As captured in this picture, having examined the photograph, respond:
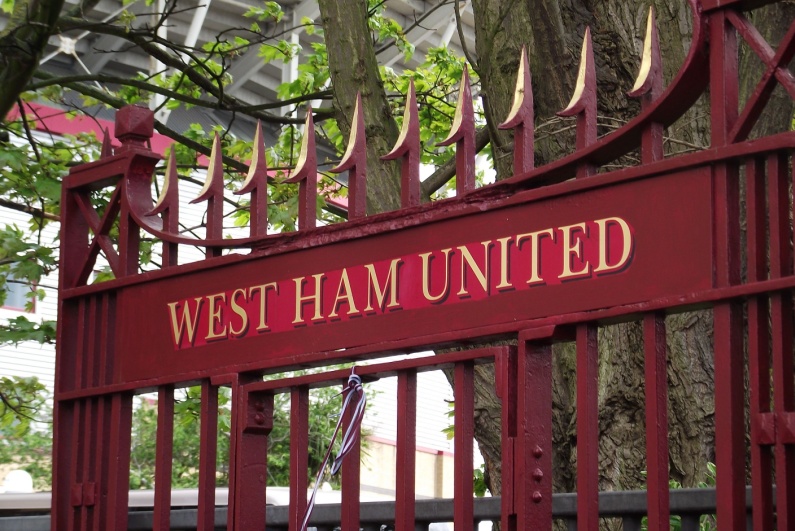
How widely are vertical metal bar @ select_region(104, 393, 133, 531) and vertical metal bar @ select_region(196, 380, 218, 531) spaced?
1.21 feet

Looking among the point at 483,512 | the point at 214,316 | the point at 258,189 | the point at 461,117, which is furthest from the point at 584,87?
the point at 214,316

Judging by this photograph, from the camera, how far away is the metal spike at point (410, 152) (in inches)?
129

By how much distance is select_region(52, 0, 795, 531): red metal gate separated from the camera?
2711 millimetres

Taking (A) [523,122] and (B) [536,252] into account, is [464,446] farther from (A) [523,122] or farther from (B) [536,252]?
(A) [523,122]

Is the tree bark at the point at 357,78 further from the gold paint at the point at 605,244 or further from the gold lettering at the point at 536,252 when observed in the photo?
the gold paint at the point at 605,244

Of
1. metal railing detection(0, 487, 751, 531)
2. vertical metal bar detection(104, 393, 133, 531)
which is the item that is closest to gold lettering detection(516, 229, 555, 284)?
metal railing detection(0, 487, 751, 531)

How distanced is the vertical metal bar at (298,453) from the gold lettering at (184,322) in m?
0.51

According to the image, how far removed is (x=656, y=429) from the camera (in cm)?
278

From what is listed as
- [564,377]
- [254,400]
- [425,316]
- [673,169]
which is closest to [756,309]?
[673,169]

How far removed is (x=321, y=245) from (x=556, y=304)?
82 centimetres

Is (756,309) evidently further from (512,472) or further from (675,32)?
(675,32)

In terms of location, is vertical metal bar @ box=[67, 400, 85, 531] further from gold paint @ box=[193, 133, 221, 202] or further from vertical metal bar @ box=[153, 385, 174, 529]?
gold paint @ box=[193, 133, 221, 202]

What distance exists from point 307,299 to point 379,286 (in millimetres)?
273

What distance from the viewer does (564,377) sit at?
5633 mm
